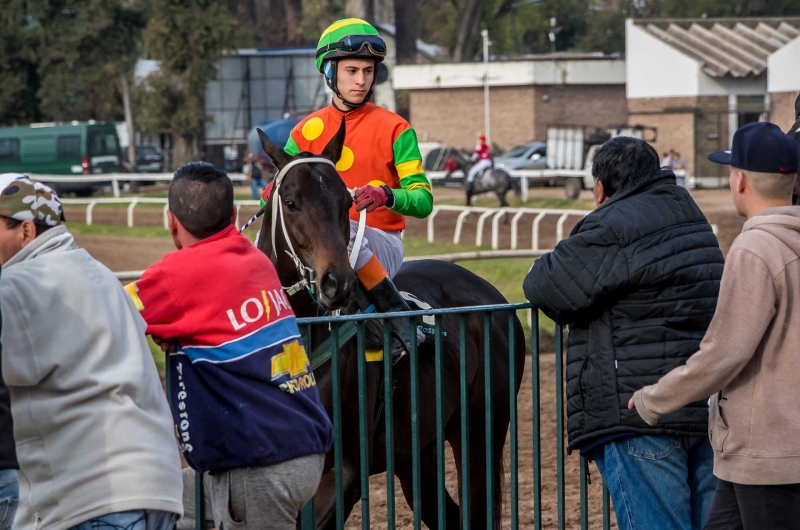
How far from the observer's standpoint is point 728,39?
133ft

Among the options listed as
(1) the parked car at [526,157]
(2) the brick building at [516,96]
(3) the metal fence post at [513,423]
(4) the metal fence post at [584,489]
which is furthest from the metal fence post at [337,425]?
(2) the brick building at [516,96]

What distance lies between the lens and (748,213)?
3.68 metres

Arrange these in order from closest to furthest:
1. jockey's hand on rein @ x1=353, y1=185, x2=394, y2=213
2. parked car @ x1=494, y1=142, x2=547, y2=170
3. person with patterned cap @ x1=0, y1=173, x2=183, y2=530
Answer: person with patterned cap @ x1=0, y1=173, x2=183, y2=530
jockey's hand on rein @ x1=353, y1=185, x2=394, y2=213
parked car @ x1=494, y1=142, x2=547, y2=170

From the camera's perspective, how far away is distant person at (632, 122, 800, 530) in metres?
3.46

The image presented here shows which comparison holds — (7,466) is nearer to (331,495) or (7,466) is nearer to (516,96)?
(331,495)

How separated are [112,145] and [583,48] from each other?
3655cm

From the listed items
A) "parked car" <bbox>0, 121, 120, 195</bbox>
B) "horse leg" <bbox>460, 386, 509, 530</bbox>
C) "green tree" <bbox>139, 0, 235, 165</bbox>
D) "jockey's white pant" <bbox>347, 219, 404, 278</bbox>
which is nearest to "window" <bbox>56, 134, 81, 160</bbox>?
"parked car" <bbox>0, 121, 120, 195</bbox>

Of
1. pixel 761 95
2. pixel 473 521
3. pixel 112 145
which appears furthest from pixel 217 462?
pixel 112 145

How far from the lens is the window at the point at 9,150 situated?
40.5 meters

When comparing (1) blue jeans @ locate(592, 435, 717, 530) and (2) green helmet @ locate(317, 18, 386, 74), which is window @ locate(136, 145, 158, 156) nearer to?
(2) green helmet @ locate(317, 18, 386, 74)

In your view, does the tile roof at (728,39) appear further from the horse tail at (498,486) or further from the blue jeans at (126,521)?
the blue jeans at (126,521)

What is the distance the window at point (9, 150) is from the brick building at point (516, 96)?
15.4 metres

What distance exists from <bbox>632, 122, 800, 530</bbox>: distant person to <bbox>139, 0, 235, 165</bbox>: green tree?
38299mm

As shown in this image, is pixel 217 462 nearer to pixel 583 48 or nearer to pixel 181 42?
pixel 181 42
